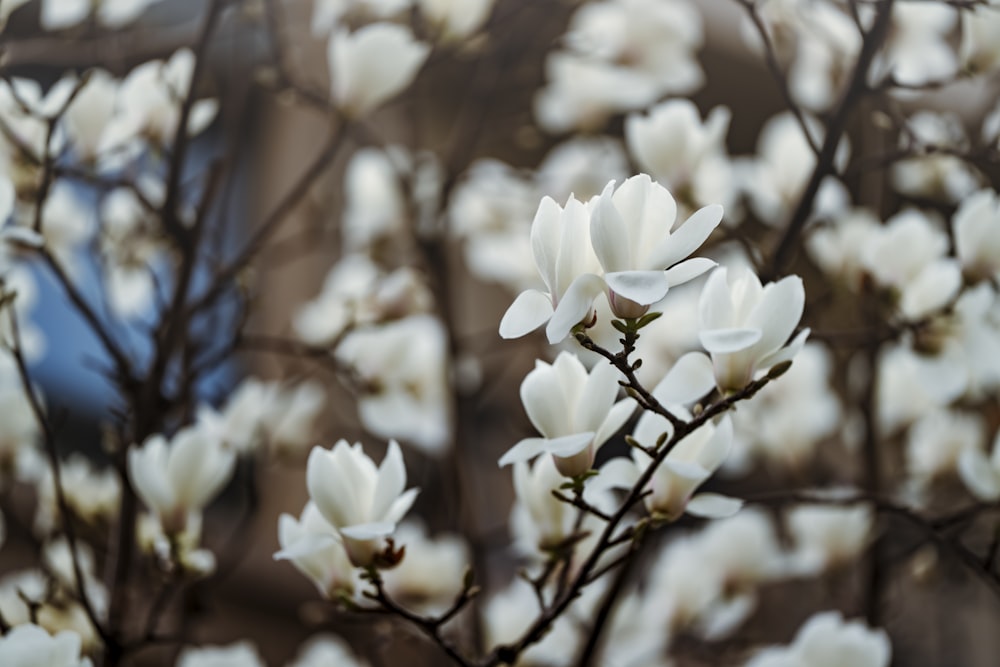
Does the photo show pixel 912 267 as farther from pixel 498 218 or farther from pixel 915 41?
pixel 498 218

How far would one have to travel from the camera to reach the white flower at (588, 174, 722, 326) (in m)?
0.31

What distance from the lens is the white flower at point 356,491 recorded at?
0.36 metres

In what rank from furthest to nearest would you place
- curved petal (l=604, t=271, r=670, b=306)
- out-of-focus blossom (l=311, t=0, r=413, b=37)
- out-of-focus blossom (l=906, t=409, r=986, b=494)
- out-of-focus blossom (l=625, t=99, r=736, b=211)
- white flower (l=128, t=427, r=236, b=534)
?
out-of-focus blossom (l=906, t=409, r=986, b=494)
out-of-focus blossom (l=311, t=0, r=413, b=37)
out-of-focus blossom (l=625, t=99, r=736, b=211)
white flower (l=128, t=427, r=236, b=534)
curved petal (l=604, t=271, r=670, b=306)

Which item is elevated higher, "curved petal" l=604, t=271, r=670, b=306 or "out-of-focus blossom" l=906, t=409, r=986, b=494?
"curved petal" l=604, t=271, r=670, b=306

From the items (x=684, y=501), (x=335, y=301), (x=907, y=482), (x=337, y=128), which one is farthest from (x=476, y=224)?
(x=684, y=501)

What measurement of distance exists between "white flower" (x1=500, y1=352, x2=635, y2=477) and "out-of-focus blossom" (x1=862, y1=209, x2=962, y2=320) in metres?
0.22

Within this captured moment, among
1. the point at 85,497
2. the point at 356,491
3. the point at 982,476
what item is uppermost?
the point at 356,491

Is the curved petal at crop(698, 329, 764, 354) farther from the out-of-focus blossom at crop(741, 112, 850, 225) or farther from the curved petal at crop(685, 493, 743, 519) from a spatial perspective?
the out-of-focus blossom at crop(741, 112, 850, 225)

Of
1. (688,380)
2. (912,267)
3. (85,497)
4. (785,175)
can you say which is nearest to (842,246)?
(785,175)

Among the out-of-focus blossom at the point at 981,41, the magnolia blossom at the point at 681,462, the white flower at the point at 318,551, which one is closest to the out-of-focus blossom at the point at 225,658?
the white flower at the point at 318,551

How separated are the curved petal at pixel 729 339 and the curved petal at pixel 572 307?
0.11ft

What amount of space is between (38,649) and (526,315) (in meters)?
0.19

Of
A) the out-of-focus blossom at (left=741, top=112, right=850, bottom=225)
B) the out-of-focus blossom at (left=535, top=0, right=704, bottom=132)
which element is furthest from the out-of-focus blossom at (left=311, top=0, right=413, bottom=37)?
the out-of-focus blossom at (left=741, top=112, right=850, bottom=225)

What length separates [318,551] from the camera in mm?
393
